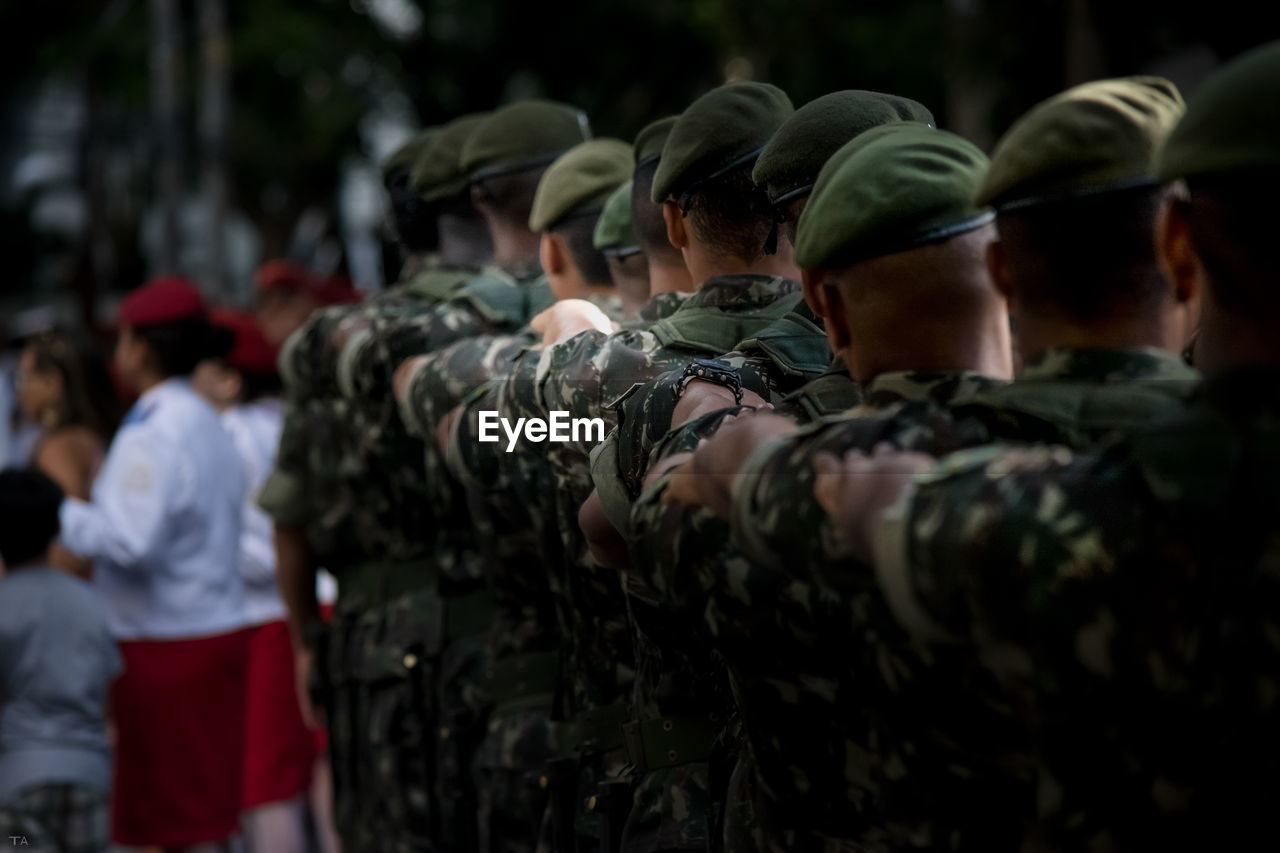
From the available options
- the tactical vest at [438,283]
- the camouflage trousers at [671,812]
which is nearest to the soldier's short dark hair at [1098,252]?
the camouflage trousers at [671,812]

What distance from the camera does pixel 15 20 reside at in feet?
84.2

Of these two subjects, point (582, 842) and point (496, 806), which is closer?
point (582, 842)

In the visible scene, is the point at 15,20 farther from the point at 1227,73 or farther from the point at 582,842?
the point at 1227,73

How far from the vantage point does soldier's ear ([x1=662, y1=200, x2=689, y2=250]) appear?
3.48 m

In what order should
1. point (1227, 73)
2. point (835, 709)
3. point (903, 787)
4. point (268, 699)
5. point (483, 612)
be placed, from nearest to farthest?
point (1227, 73) < point (903, 787) < point (835, 709) < point (483, 612) < point (268, 699)

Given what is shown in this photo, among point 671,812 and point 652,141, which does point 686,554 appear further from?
point 652,141

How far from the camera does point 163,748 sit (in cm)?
649

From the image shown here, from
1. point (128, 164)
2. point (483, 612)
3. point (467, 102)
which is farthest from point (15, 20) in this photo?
point (483, 612)

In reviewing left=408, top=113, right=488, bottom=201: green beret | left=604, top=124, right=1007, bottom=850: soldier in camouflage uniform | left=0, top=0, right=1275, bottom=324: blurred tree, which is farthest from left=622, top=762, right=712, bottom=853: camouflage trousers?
left=0, top=0, right=1275, bottom=324: blurred tree

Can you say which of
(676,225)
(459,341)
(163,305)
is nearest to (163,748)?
(163,305)

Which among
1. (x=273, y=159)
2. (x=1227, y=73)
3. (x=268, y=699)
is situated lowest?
(x=268, y=699)

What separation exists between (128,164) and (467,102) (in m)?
7.79

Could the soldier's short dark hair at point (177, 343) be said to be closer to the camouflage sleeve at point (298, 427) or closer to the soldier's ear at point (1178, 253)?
the camouflage sleeve at point (298, 427)

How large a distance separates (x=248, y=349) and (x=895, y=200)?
556cm
